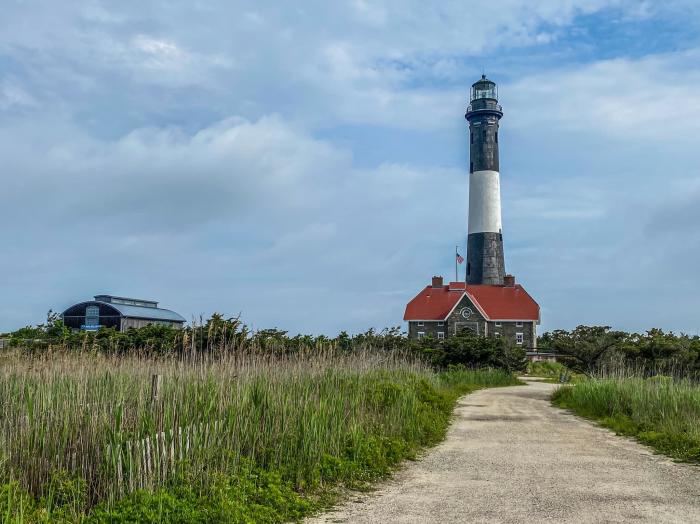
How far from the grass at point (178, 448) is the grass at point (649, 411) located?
4.04 metres

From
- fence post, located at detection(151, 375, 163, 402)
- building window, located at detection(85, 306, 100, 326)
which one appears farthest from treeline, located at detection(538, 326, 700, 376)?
building window, located at detection(85, 306, 100, 326)

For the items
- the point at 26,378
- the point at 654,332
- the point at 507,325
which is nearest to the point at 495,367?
the point at 654,332

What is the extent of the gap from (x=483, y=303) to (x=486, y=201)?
7.15 meters

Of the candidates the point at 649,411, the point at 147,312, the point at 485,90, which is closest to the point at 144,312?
the point at 147,312

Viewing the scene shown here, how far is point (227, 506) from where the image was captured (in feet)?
19.1

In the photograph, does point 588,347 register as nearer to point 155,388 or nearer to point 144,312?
point 155,388

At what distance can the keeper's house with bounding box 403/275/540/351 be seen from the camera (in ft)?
154

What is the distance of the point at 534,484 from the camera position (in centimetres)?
765

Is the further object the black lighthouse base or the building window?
the black lighthouse base

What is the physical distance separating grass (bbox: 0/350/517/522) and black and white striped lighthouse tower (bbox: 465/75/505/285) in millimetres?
37296

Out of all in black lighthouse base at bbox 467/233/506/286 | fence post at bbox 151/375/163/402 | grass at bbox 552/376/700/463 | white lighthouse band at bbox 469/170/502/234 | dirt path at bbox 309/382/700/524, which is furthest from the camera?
black lighthouse base at bbox 467/233/506/286

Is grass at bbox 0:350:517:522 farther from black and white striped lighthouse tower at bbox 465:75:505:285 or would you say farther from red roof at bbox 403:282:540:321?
red roof at bbox 403:282:540:321

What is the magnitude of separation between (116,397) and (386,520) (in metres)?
3.07

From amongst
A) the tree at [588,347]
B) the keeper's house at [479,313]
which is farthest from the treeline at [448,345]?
the keeper's house at [479,313]
